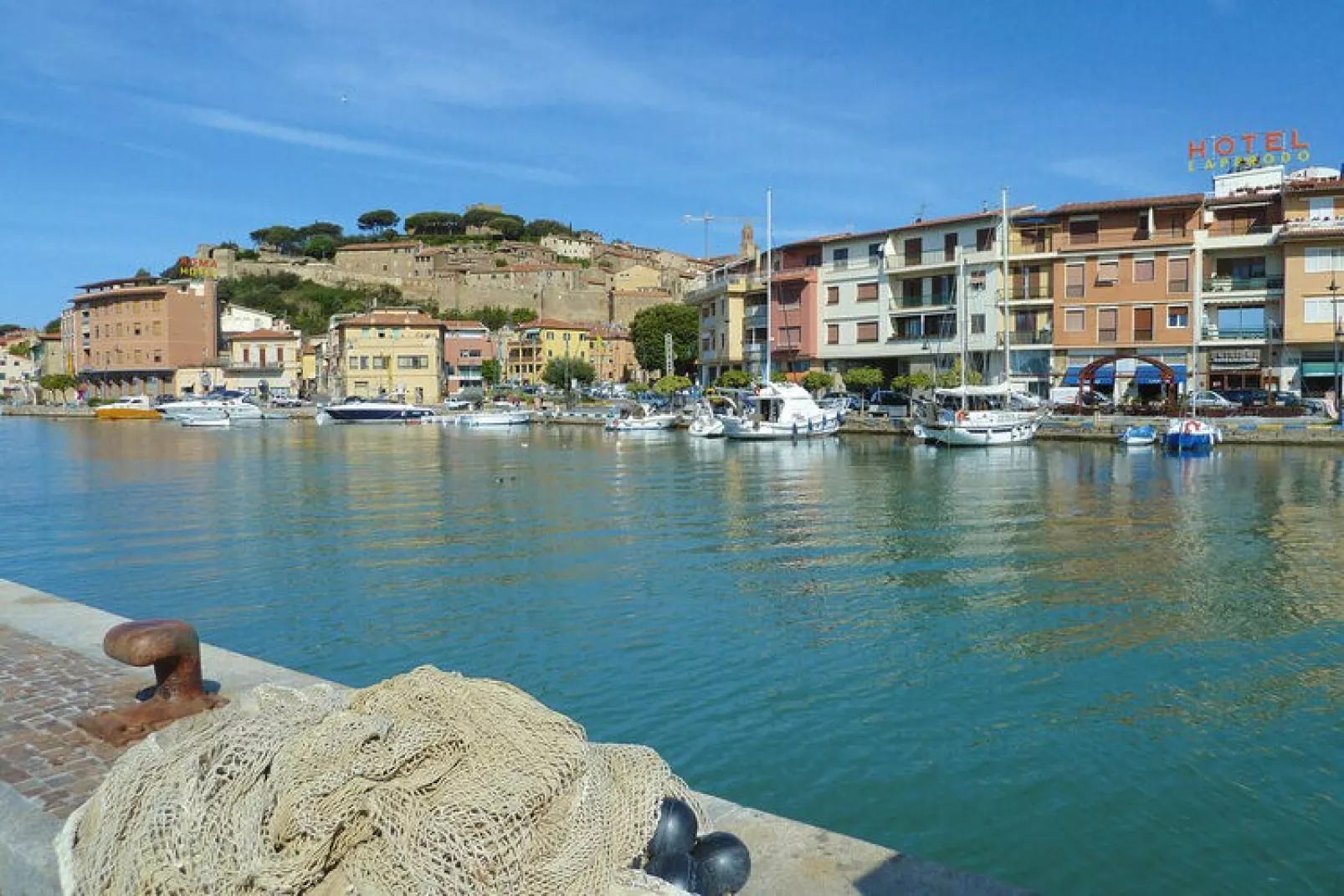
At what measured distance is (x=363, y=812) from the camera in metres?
3.86

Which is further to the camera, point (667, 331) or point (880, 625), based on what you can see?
point (667, 331)

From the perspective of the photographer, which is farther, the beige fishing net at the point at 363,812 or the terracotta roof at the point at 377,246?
the terracotta roof at the point at 377,246

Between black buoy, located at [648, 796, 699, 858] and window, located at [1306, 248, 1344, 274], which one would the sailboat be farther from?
black buoy, located at [648, 796, 699, 858]

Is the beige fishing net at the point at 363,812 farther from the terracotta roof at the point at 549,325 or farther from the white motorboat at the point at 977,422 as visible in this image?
the terracotta roof at the point at 549,325

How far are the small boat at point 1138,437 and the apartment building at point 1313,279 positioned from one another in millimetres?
13948

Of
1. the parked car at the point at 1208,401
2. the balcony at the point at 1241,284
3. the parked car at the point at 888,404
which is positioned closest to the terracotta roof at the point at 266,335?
the parked car at the point at 888,404

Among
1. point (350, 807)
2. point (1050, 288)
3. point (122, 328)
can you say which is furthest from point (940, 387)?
point (122, 328)

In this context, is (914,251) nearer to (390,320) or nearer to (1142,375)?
(1142,375)

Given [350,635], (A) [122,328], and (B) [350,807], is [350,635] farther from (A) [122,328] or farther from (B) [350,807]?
(A) [122,328]

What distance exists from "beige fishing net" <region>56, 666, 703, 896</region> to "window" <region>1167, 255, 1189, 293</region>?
5791cm

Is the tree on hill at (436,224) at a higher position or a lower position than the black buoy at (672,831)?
higher

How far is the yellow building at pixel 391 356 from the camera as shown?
9544 centimetres

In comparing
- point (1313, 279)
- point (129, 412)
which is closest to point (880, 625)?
point (1313, 279)

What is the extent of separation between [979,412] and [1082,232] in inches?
676
